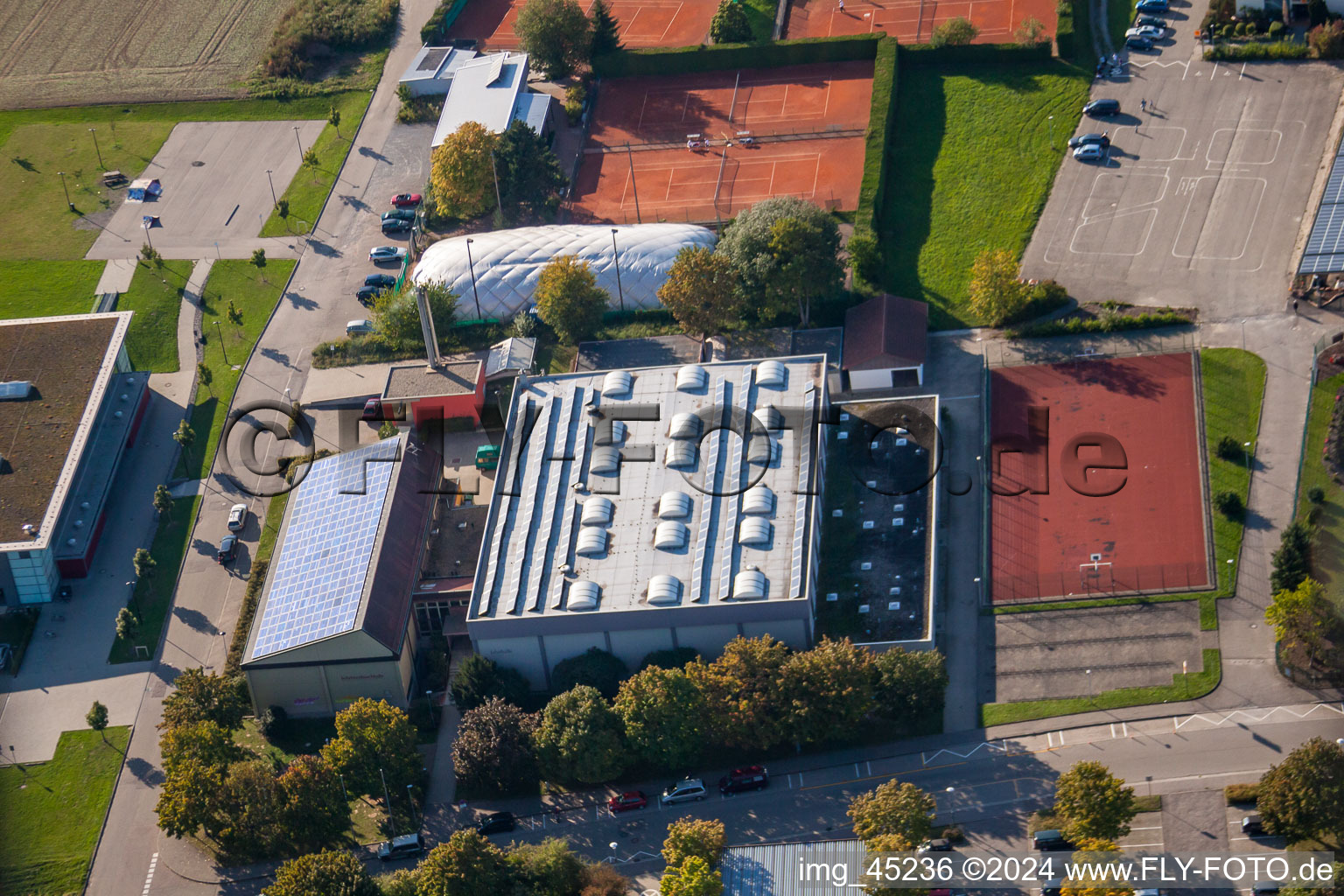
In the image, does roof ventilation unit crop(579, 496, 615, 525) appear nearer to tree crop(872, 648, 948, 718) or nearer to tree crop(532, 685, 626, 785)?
tree crop(532, 685, 626, 785)

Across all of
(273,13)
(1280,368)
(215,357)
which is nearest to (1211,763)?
(1280,368)

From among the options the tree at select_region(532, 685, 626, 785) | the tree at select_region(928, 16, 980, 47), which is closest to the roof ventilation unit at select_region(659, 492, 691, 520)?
the tree at select_region(532, 685, 626, 785)

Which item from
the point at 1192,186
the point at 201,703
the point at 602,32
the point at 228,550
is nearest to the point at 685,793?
the point at 201,703

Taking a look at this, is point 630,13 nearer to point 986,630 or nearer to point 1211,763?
point 986,630

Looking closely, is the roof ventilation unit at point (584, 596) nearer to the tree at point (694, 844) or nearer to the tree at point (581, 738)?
the tree at point (581, 738)

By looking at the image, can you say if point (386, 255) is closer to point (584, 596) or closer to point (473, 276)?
point (473, 276)

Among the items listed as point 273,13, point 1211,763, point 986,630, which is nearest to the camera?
point 1211,763
